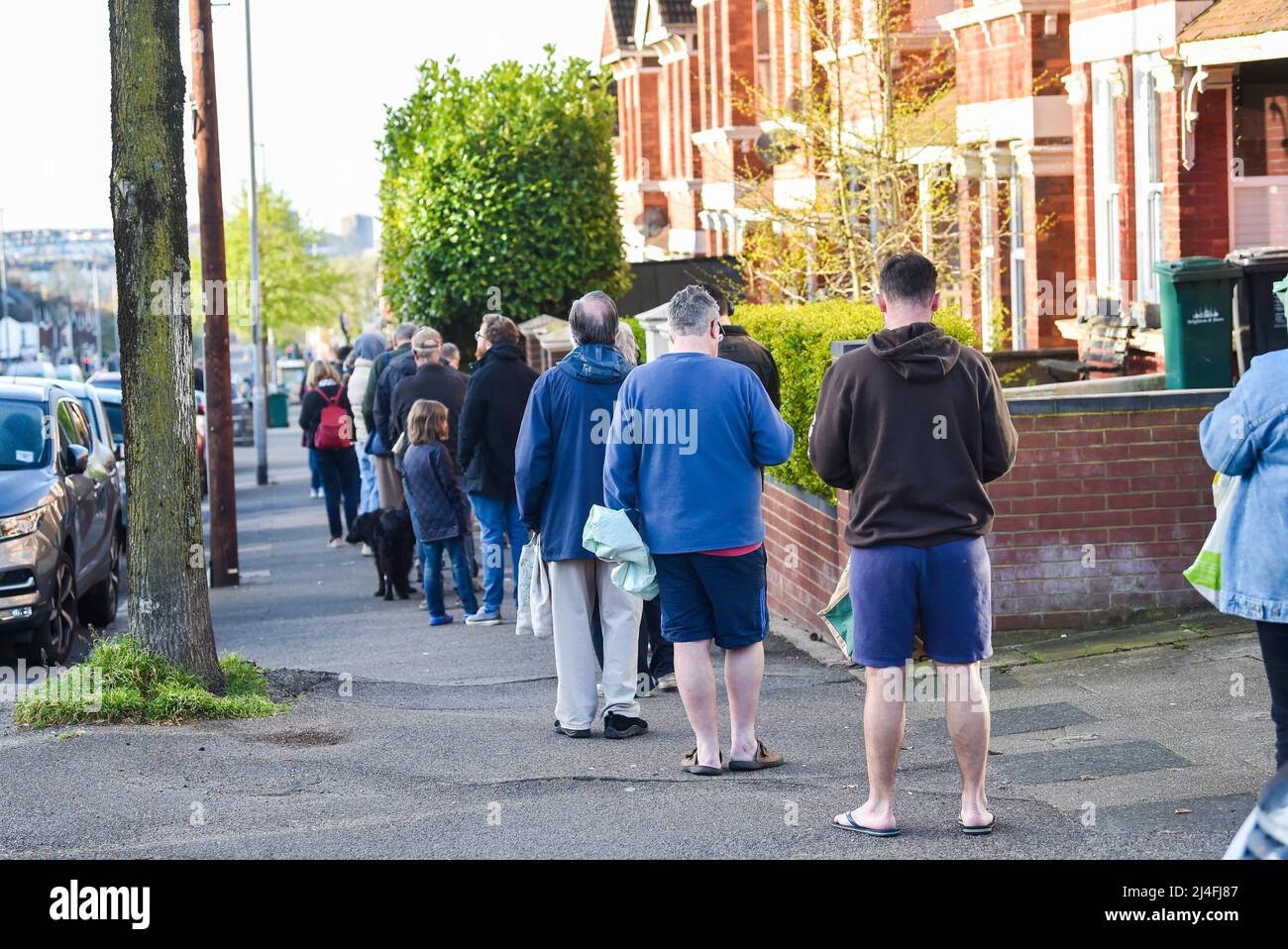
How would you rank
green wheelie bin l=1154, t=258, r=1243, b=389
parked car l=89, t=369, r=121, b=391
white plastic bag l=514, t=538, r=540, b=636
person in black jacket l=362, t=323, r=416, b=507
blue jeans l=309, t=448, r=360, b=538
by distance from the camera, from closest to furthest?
white plastic bag l=514, t=538, r=540, b=636 → green wheelie bin l=1154, t=258, r=1243, b=389 → person in black jacket l=362, t=323, r=416, b=507 → blue jeans l=309, t=448, r=360, b=538 → parked car l=89, t=369, r=121, b=391

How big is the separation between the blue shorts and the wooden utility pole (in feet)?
33.1

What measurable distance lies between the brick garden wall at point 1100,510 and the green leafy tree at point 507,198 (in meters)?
11.1

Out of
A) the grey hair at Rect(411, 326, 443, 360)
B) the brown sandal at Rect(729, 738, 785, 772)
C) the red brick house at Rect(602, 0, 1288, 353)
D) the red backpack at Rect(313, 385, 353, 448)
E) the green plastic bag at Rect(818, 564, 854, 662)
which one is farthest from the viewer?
the red backpack at Rect(313, 385, 353, 448)

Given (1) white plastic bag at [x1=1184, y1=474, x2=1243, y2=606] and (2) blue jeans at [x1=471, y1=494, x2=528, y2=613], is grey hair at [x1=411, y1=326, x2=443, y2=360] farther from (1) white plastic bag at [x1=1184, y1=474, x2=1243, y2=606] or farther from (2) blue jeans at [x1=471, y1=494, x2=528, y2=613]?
(1) white plastic bag at [x1=1184, y1=474, x2=1243, y2=606]

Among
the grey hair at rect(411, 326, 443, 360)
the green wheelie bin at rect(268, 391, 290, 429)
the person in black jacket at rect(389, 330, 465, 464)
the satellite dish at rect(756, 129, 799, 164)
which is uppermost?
the satellite dish at rect(756, 129, 799, 164)

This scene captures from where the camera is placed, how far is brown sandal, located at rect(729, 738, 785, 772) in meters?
7.07

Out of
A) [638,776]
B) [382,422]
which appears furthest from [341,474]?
[638,776]

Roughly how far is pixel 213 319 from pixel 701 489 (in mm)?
9483

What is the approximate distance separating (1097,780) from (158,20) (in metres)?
5.26

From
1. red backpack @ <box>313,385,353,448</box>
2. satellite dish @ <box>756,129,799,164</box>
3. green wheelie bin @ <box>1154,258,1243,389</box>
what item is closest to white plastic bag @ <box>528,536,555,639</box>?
green wheelie bin @ <box>1154,258,1243,389</box>

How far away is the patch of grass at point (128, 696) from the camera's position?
7930mm

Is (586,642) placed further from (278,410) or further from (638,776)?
(278,410)

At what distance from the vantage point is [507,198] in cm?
2003
